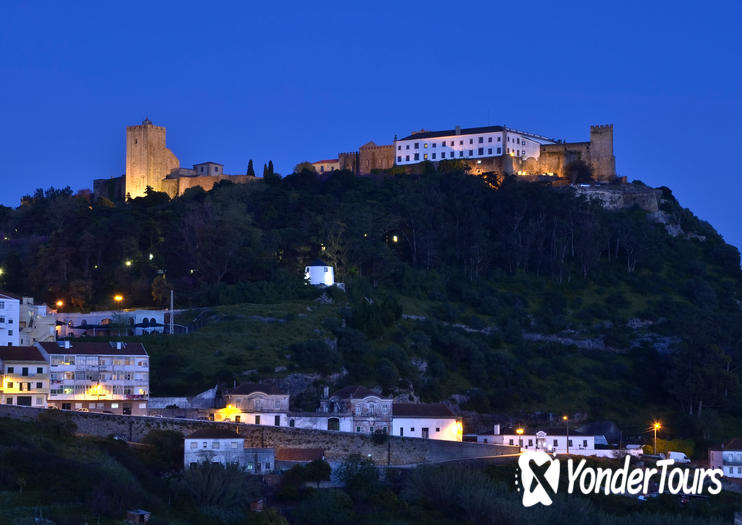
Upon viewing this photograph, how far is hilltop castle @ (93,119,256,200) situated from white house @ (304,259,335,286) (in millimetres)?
32233

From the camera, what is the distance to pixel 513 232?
350 ft

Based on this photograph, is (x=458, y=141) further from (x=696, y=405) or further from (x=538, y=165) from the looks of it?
(x=696, y=405)

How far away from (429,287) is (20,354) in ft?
133

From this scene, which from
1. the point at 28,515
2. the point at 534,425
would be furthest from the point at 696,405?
the point at 28,515

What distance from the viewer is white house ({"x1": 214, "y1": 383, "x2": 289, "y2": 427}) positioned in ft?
214

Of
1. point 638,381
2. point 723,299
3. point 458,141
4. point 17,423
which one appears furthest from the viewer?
point 458,141

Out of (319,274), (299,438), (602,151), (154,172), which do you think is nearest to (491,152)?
(602,151)

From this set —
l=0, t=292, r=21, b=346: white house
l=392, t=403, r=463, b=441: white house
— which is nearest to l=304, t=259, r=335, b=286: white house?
l=392, t=403, r=463, b=441: white house

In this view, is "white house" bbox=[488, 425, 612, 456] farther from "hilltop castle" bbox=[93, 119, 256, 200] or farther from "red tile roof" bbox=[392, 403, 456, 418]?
"hilltop castle" bbox=[93, 119, 256, 200]

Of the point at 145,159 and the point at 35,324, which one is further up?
the point at 145,159

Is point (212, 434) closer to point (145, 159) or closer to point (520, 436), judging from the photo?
point (520, 436)

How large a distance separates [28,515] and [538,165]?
8934 cm

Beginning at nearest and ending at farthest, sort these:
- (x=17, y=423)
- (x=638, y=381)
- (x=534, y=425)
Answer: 1. (x=17, y=423)
2. (x=534, y=425)
3. (x=638, y=381)

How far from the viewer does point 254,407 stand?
6588cm
